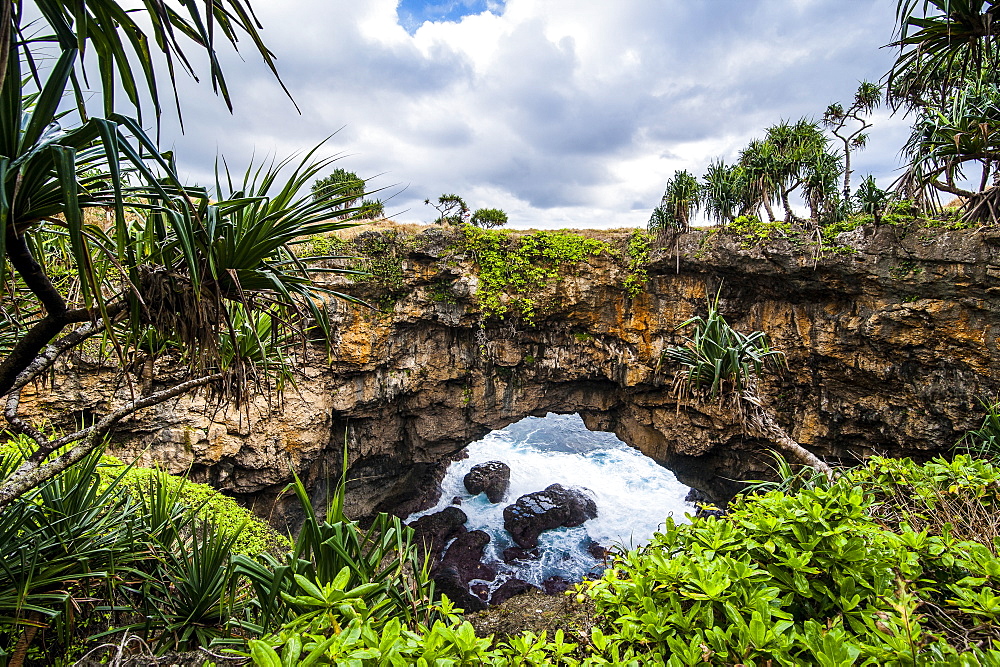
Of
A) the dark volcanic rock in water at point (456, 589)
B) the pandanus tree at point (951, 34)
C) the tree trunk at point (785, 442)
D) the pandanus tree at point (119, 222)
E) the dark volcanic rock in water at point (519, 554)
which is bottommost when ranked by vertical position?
the dark volcanic rock in water at point (519, 554)

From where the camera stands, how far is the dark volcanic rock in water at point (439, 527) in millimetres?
11625

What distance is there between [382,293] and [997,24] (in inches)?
335

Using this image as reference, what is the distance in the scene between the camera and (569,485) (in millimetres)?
15984

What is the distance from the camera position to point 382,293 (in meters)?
8.94

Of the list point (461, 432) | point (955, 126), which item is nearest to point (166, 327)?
point (955, 126)

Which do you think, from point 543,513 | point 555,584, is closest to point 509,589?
point 555,584

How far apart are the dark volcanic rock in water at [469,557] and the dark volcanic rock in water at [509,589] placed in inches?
22.0

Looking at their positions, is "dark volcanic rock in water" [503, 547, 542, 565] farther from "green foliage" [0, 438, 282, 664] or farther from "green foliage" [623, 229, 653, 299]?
"green foliage" [0, 438, 282, 664]

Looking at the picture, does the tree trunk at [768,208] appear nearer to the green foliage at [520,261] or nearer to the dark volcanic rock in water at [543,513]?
the green foliage at [520,261]

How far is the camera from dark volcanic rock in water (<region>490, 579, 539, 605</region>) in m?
9.79

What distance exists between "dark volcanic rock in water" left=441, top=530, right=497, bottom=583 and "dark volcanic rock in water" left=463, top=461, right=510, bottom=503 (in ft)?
7.01

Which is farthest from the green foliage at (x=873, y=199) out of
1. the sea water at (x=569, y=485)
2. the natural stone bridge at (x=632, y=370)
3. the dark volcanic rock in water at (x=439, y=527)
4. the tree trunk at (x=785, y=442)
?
the dark volcanic rock in water at (x=439, y=527)

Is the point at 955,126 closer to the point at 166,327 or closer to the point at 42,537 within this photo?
the point at 166,327

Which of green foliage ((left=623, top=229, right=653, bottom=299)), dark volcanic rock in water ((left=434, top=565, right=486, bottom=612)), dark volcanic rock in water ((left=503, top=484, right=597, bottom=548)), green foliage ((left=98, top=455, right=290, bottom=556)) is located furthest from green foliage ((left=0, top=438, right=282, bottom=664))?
dark volcanic rock in water ((left=503, top=484, right=597, bottom=548))
